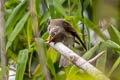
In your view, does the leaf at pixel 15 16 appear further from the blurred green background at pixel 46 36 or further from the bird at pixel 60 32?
the bird at pixel 60 32

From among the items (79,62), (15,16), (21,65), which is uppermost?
(79,62)

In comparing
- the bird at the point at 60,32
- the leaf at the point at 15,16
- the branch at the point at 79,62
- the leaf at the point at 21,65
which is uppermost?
the branch at the point at 79,62

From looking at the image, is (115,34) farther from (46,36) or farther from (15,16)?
(15,16)

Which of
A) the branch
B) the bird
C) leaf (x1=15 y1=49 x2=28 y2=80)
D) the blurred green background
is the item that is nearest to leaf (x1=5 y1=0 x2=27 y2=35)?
the blurred green background

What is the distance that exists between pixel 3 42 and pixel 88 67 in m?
0.21

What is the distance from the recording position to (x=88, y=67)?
2.47ft

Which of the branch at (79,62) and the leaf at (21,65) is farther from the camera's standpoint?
the leaf at (21,65)

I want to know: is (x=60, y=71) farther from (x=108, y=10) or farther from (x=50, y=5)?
(x=108, y=10)

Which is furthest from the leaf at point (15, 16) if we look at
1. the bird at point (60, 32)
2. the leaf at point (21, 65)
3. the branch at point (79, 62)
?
the branch at point (79, 62)

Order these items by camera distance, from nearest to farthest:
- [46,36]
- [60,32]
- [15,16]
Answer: [60,32] → [46,36] → [15,16]

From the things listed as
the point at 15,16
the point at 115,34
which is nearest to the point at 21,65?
the point at 15,16

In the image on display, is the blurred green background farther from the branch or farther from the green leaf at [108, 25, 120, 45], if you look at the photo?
the branch

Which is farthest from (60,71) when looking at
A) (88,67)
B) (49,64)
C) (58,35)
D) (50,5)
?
(88,67)

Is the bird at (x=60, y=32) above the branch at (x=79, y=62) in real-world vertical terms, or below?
below
